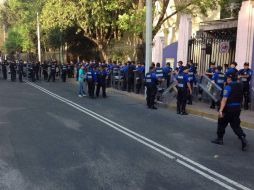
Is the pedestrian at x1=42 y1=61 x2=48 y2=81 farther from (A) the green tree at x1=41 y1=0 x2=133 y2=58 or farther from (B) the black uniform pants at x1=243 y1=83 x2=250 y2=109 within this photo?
(B) the black uniform pants at x1=243 y1=83 x2=250 y2=109

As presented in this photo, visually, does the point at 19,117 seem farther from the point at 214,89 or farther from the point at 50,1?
the point at 50,1

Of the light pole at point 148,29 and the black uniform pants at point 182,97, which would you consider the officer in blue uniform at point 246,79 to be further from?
the light pole at point 148,29

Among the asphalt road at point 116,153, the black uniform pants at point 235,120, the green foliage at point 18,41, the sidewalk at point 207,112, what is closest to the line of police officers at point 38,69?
the sidewalk at point 207,112

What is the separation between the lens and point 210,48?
18.5 metres

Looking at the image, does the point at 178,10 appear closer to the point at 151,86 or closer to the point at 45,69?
the point at 151,86

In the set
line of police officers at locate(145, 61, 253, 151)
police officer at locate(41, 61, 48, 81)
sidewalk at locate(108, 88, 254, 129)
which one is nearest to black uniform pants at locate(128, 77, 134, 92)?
sidewalk at locate(108, 88, 254, 129)

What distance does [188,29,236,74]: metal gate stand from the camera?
1809 cm

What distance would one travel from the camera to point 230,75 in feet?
26.8

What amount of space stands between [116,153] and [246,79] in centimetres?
770

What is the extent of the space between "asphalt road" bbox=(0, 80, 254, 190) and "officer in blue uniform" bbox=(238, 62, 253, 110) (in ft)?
8.22

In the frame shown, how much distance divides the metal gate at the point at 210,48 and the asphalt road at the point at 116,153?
697 centimetres

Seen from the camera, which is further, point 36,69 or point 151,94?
point 36,69

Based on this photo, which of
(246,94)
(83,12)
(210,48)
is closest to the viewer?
(246,94)

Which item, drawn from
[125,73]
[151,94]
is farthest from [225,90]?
[125,73]
